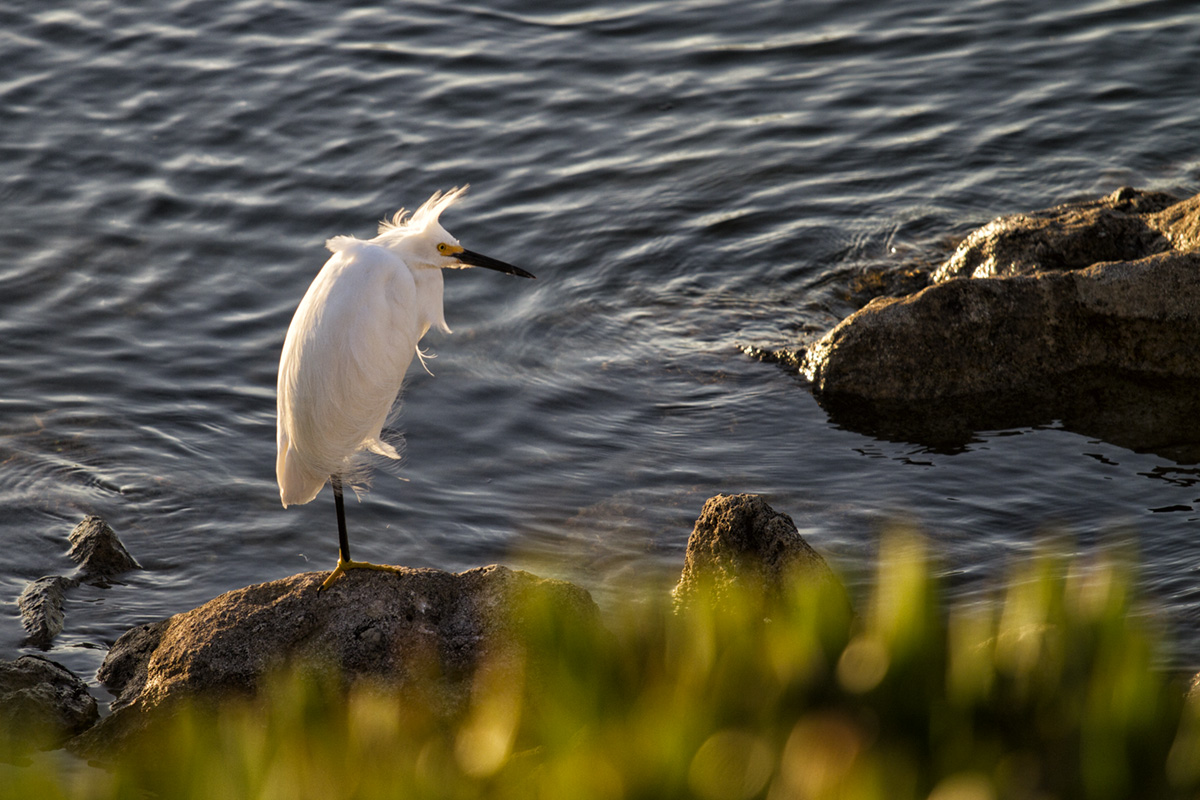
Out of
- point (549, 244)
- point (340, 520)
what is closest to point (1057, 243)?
point (549, 244)

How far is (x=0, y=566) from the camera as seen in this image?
22.7 ft

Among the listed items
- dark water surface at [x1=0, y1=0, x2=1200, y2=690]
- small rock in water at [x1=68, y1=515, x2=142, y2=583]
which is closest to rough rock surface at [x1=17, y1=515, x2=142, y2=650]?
small rock in water at [x1=68, y1=515, x2=142, y2=583]

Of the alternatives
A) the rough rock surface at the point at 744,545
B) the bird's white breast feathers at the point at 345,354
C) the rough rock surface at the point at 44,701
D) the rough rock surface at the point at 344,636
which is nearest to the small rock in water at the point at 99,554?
the rough rock surface at the point at 44,701

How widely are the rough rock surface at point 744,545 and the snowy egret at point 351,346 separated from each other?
5.06 ft

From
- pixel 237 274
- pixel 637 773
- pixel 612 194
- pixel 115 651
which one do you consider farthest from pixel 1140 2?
pixel 637 773

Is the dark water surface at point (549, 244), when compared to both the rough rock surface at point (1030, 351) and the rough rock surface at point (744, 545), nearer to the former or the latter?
the rough rock surface at point (1030, 351)

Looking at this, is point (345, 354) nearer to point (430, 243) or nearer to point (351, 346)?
point (351, 346)

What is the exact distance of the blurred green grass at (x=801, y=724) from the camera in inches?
84.7

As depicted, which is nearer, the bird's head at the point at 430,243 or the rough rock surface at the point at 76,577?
the bird's head at the point at 430,243

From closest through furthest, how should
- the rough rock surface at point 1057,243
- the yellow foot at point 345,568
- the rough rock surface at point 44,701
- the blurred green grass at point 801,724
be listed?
the blurred green grass at point 801,724
the rough rock surface at point 44,701
the yellow foot at point 345,568
the rough rock surface at point 1057,243

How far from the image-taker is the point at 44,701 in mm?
5168

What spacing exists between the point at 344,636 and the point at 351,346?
134 cm

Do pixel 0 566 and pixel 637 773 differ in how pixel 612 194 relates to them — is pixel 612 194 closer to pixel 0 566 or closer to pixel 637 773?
pixel 0 566

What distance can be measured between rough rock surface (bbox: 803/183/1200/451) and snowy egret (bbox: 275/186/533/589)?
112 inches
